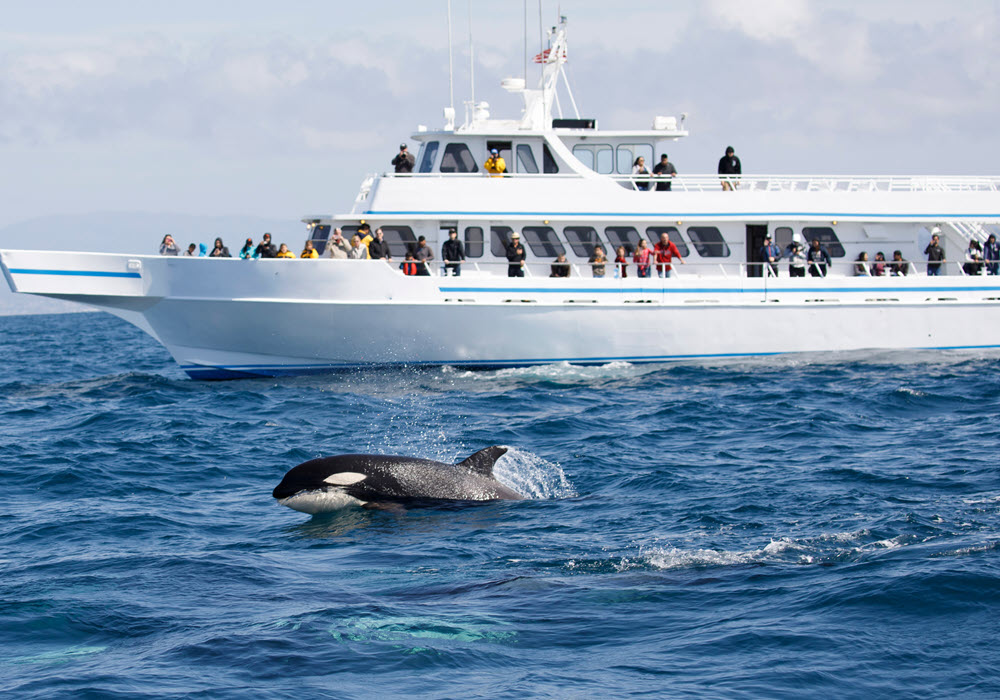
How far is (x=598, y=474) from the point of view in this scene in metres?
13.0

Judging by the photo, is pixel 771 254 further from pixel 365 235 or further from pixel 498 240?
pixel 365 235

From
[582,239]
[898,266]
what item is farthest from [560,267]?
[898,266]

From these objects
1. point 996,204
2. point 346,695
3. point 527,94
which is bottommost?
point 346,695

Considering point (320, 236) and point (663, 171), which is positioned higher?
point (663, 171)

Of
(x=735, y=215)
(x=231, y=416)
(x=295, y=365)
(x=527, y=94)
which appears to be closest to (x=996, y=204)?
(x=735, y=215)

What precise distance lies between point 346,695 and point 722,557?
380cm

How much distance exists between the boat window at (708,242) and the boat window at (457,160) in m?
5.47

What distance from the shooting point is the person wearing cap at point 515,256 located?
23.5m

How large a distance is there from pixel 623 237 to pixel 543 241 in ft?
6.48

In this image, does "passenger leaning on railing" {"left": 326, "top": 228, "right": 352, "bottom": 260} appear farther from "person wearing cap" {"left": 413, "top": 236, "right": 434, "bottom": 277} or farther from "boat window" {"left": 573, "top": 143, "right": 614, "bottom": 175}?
"boat window" {"left": 573, "top": 143, "right": 614, "bottom": 175}

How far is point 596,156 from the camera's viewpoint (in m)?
26.0

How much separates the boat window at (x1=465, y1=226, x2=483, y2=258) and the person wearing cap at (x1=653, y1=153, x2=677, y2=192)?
4441mm

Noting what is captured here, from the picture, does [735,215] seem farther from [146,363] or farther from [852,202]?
[146,363]

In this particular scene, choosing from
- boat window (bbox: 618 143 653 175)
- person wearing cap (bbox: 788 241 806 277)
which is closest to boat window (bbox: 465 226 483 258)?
boat window (bbox: 618 143 653 175)
